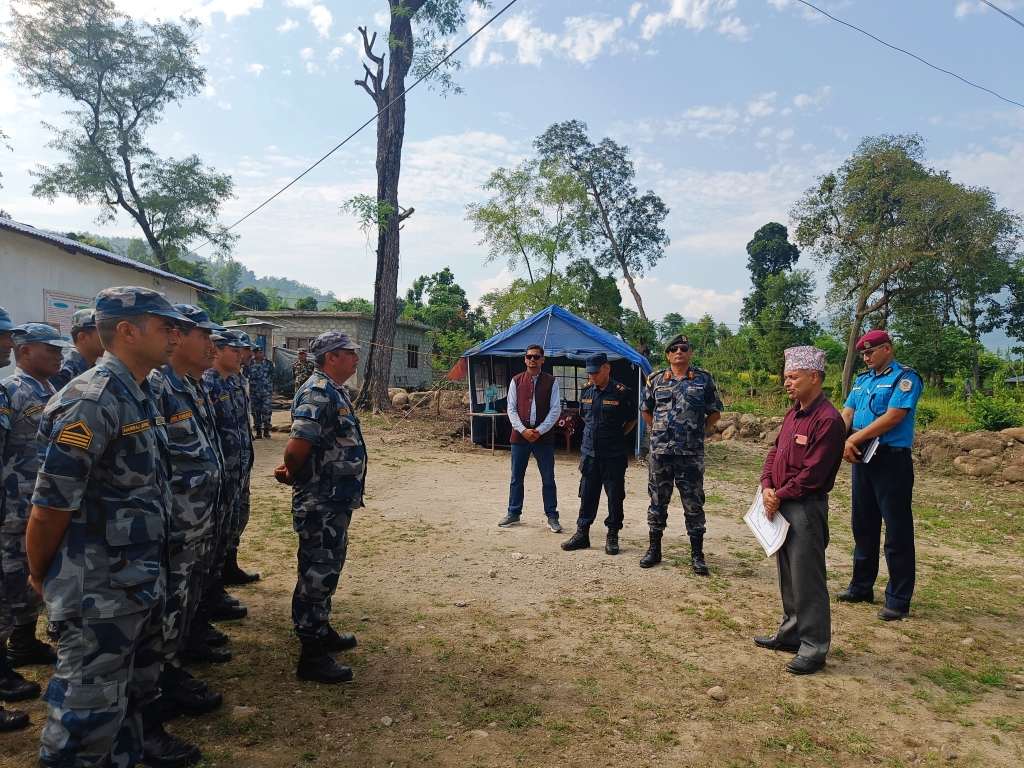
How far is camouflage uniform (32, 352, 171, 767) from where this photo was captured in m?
1.92

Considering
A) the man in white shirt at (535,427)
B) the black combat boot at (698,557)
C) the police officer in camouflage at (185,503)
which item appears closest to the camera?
the police officer in camouflage at (185,503)

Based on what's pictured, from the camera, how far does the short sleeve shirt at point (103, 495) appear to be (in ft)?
6.28

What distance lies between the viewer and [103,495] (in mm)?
2016

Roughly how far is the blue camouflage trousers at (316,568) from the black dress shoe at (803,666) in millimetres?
2538

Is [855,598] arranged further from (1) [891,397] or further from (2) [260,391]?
(2) [260,391]

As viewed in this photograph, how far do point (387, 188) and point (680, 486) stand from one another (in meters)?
13.2

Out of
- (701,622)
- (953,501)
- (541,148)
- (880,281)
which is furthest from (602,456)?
(541,148)

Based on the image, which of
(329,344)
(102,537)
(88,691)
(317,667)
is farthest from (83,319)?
(317,667)

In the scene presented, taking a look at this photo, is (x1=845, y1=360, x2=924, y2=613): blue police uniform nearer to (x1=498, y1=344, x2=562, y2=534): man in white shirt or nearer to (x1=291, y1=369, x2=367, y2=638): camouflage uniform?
(x1=498, y1=344, x2=562, y2=534): man in white shirt

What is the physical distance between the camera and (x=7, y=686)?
2.91 m

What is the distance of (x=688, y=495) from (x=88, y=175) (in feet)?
79.2

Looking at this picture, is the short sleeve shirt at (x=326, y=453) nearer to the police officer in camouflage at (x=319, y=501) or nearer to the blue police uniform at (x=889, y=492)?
the police officer in camouflage at (x=319, y=501)

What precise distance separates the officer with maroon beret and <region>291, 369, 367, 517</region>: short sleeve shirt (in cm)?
341

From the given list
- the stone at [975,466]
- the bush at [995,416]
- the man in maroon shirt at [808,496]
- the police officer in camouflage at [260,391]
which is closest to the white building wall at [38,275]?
the police officer in camouflage at [260,391]
